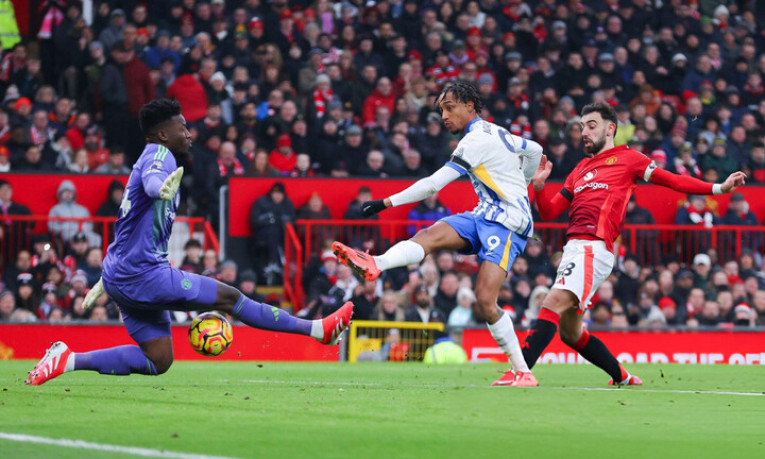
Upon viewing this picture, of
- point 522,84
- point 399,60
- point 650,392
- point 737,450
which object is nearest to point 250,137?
point 399,60

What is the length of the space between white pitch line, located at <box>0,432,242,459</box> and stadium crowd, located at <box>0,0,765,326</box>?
10.8 m

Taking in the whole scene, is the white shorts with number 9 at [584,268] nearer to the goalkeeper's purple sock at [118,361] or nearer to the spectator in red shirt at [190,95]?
the goalkeeper's purple sock at [118,361]

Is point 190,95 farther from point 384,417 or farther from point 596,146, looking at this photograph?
point 384,417

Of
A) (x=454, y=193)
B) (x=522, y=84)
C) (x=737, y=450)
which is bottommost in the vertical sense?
(x=737, y=450)

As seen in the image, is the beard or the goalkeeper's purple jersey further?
the beard

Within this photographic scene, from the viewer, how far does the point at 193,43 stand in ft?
65.8

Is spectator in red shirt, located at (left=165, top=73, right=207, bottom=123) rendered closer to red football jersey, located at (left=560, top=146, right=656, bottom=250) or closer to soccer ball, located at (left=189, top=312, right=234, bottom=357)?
red football jersey, located at (left=560, top=146, right=656, bottom=250)

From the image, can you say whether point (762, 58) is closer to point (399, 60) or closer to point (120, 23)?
point (399, 60)

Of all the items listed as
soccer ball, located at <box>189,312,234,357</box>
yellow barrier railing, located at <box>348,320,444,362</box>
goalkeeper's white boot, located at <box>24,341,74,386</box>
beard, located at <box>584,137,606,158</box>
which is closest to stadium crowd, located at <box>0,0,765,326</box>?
yellow barrier railing, located at <box>348,320,444,362</box>

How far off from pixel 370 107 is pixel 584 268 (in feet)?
36.0

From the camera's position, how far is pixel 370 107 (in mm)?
20094

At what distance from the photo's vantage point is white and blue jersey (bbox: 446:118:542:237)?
31.2 feet

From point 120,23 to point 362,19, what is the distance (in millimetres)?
4605

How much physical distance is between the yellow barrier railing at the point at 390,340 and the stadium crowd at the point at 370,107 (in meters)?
0.19
